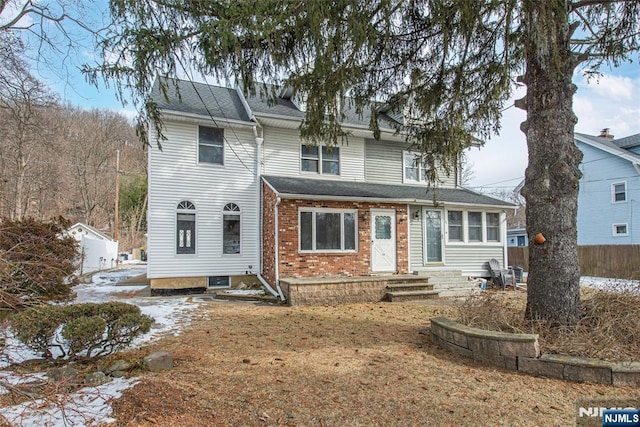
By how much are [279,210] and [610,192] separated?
17.9m

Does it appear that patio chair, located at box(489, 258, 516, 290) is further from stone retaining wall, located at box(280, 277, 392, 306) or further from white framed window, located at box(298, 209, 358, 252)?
white framed window, located at box(298, 209, 358, 252)

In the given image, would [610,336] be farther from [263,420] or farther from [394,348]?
[263,420]

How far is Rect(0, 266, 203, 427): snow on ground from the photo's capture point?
8.59 ft

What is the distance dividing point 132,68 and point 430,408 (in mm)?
4524

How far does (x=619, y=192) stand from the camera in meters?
17.7

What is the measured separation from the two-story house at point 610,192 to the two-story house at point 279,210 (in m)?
9.52

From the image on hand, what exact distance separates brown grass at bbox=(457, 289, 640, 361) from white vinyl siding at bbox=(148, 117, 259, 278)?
7537mm

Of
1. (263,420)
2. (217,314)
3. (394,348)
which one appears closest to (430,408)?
(263,420)

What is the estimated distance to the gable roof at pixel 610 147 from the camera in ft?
55.8

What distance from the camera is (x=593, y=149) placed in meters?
19.1

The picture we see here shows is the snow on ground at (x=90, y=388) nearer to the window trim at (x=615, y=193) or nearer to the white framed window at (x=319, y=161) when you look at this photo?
the white framed window at (x=319, y=161)

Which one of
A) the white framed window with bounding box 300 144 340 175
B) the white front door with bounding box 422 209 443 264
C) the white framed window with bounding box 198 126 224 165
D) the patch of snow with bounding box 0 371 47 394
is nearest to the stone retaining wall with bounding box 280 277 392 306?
the white front door with bounding box 422 209 443 264

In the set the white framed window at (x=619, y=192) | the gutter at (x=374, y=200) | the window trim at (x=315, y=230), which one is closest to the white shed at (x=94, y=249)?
the window trim at (x=315, y=230)

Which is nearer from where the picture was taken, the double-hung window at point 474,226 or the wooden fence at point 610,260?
the double-hung window at point 474,226
